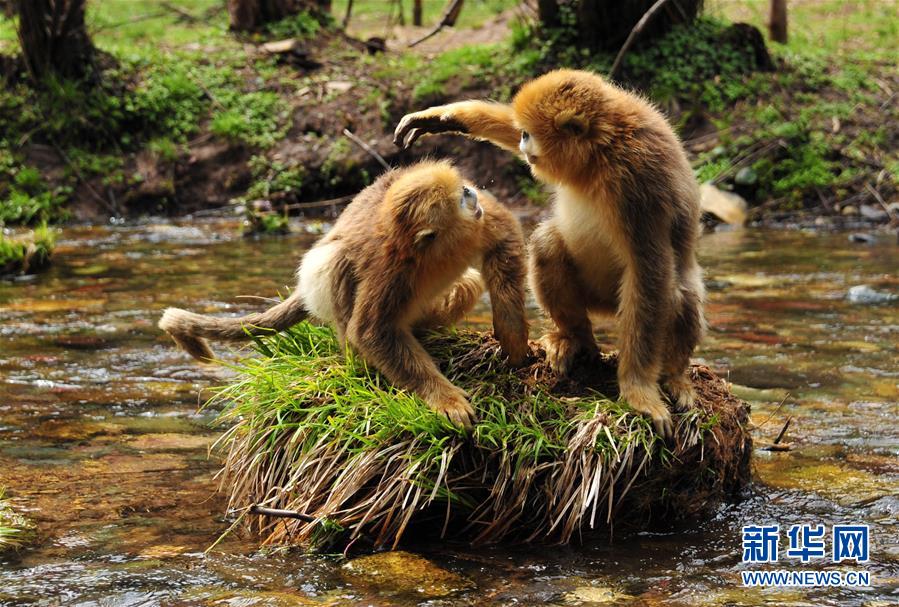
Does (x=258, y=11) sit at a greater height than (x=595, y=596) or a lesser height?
greater

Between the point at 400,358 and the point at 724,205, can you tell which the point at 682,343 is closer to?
the point at 400,358

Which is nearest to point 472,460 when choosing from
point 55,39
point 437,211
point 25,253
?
point 437,211

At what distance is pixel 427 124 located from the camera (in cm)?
531

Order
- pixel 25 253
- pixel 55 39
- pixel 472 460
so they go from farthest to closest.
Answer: pixel 55 39, pixel 25 253, pixel 472 460

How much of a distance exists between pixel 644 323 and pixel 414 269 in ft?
3.43

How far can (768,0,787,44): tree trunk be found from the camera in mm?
17750

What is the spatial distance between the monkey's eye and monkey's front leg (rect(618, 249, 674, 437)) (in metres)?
0.73

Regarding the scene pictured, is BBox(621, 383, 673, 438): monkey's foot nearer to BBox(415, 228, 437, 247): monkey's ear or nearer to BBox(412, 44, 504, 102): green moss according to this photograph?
BBox(415, 228, 437, 247): monkey's ear

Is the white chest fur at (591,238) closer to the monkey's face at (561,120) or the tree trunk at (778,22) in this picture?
the monkey's face at (561,120)

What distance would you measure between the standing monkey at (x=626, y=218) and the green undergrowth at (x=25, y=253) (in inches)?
280

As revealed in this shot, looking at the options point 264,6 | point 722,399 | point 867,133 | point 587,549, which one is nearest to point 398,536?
point 587,549

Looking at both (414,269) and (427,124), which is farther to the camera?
(427,124)

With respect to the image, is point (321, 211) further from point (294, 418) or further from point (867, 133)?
point (294, 418)

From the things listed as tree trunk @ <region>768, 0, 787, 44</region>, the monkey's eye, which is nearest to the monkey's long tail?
the monkey's eye
